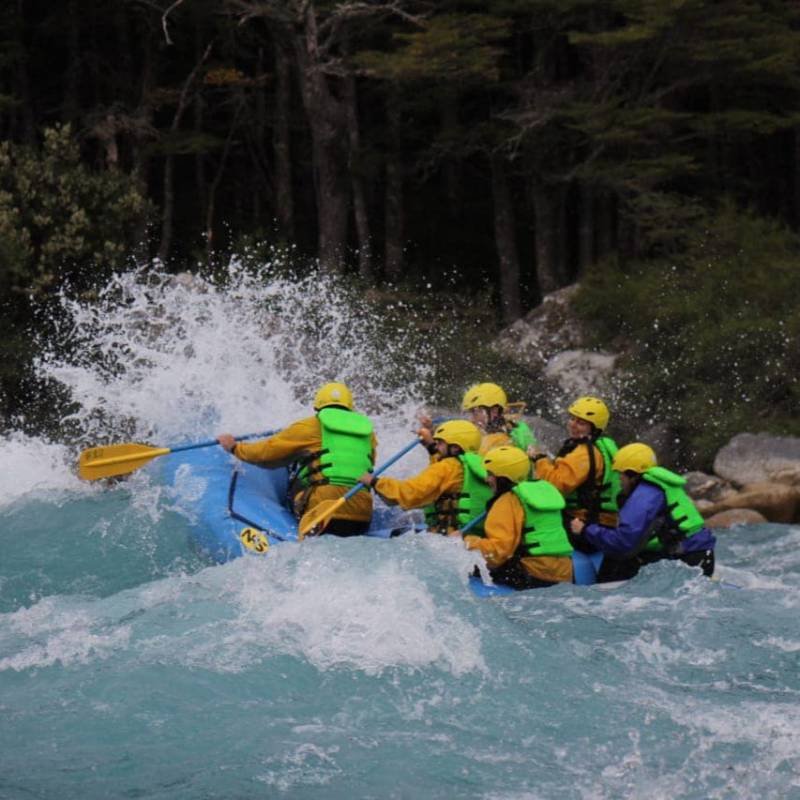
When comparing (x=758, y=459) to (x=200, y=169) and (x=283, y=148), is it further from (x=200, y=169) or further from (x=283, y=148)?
(x=200, y=169)

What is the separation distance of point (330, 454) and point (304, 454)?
31cm

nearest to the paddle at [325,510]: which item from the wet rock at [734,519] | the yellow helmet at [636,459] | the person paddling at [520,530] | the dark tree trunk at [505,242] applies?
the person paddling at [520,530]

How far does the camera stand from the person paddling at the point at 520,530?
9.14 m

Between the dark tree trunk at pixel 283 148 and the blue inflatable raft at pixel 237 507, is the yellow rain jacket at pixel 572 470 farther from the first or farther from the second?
the dark tree trunk at pixel 283 148

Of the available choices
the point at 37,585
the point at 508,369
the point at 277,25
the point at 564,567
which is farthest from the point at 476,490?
the point at 277,25

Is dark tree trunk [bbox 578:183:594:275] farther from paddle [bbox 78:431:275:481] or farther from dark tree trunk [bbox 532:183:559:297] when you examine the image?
paddle [bbox 78:431:275:481]

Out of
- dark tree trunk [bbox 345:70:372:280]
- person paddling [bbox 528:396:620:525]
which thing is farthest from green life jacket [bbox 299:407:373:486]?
dark tree trunk [bbox 345:70:372:280]

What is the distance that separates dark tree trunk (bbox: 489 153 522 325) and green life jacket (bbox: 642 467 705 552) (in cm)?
1064

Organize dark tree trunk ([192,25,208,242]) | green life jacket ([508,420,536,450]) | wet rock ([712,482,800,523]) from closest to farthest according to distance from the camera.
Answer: green life jacket ([508,420,536,450])
wet rock ([712,482,800,523])
dark tree trunk ([192,25,208,242])

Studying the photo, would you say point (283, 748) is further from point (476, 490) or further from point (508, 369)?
point (508, 369)

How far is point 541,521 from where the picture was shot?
30.2 ft

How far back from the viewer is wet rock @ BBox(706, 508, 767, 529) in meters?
14.2

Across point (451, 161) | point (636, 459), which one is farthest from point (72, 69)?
point (636, 459)

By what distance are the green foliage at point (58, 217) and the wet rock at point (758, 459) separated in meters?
7.10
